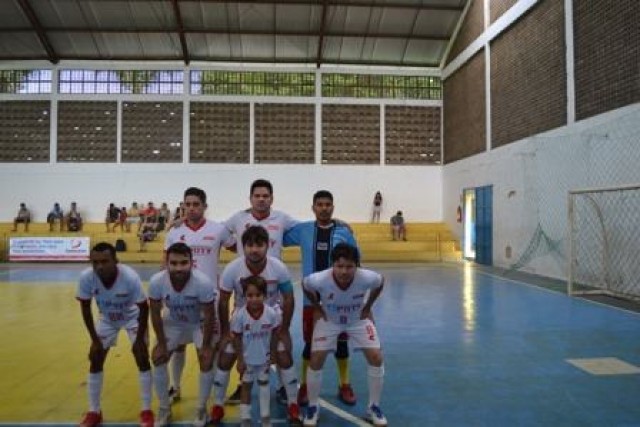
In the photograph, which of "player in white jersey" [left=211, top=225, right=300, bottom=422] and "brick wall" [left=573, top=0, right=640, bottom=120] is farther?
"brick wall" [left=573, top=0, right=640, bottom=120]

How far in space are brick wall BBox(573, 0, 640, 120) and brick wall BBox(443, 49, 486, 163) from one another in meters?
5.63

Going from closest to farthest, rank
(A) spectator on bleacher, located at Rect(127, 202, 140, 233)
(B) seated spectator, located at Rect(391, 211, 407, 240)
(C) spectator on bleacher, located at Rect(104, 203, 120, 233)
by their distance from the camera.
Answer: (C) spectator on bleacher, located at Rect(104, 203, 120, 233) < (B) seated spectator, located at Rect(391, 211, 407, 240) < (A) spectator on bleacher, located at Rect(127, 202, 140, 233)

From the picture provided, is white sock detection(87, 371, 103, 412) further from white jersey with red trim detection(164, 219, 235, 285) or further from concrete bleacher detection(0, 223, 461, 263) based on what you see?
concrete bleacher detection(0, 223, 461, 263)

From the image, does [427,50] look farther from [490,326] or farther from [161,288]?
[161,288]

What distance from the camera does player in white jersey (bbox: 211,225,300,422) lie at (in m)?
3.94

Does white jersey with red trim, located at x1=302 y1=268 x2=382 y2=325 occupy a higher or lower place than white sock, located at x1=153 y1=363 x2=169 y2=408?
higher

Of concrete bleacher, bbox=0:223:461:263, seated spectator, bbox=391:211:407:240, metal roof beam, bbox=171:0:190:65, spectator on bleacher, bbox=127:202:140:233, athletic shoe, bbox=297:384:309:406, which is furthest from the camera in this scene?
spectator on bleacher, bbox=127:202:140:233

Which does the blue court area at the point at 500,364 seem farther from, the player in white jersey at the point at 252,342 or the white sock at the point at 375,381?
the player in white jersey at the point at 252,342

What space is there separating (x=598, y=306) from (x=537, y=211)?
525 centimetres

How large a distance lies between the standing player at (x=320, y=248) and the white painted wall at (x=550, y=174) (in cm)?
826

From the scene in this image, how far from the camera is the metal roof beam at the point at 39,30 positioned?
63.0ft

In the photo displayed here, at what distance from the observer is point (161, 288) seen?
3.96 metres

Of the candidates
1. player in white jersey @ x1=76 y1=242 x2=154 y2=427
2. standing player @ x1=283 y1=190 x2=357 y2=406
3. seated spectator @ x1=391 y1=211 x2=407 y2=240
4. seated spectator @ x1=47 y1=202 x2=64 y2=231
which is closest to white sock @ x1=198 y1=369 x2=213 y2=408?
player in white jersey @ x1=76 y1=242 x2=154 y2=427

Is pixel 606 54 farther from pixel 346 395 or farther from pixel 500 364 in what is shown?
pixel 346 395
